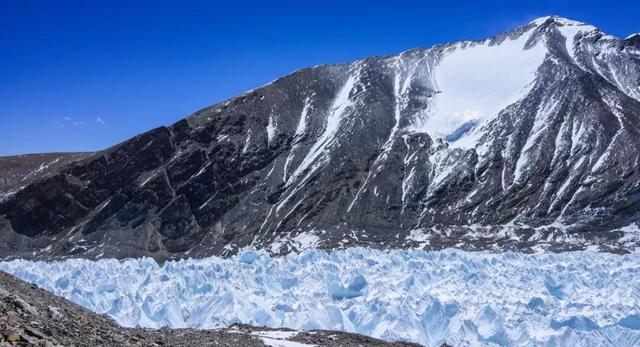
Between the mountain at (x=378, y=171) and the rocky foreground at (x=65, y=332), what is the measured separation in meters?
74.8

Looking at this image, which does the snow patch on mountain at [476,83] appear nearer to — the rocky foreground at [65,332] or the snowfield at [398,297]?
the snowfield at [398,297]

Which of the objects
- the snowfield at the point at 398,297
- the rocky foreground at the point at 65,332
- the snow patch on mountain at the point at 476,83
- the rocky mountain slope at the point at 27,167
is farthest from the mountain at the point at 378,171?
the rocky foreground at the point at 65,332

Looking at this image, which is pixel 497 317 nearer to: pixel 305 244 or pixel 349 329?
pixel 349 329

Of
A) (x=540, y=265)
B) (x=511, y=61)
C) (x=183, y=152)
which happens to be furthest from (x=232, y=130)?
(x=540, y=265)

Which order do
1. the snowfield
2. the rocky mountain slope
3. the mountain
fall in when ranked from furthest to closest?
the rocky mountain slope, the mountain, the snowfield

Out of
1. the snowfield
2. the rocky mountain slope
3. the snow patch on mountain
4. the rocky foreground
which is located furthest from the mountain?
the rocky foreground

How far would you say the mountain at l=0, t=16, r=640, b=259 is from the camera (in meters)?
106

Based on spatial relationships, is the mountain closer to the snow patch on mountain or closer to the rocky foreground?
the snow patch on mountain

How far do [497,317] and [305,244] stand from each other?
67316mm

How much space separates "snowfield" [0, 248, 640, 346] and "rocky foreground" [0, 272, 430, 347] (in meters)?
11.8

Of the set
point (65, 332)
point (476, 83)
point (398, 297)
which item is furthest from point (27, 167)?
point (65, 332)

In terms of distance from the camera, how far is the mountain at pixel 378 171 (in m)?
106

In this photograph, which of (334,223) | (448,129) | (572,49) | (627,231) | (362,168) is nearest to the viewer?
(627,231)

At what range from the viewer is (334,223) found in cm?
10875
